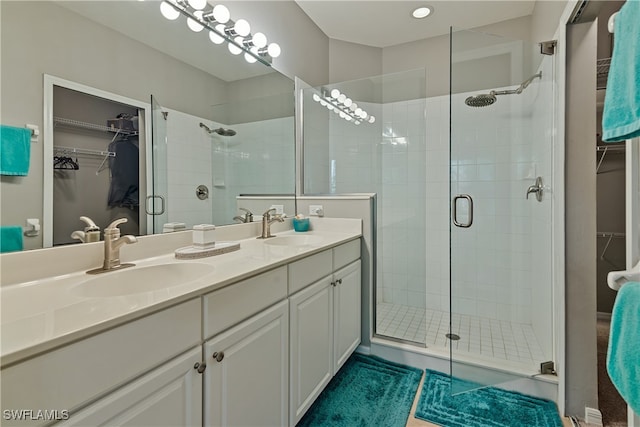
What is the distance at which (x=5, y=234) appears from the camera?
89cm

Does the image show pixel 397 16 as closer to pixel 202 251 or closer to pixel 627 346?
pixel 202 251

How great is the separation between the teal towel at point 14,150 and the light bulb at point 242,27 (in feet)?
3.96

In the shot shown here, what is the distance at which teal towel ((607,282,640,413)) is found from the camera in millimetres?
783

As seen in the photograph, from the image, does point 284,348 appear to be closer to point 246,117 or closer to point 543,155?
point 246,117

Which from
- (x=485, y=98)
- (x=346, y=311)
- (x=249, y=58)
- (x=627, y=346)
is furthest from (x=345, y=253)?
(x=485, y=98)

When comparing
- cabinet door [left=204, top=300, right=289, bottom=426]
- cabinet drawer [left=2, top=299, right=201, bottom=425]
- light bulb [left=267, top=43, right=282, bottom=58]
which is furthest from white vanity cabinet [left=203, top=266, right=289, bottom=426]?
light bulb [left=267, top=43, right=282, bottom=58]

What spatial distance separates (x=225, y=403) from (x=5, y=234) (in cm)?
84

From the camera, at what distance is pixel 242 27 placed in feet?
→ 5.74

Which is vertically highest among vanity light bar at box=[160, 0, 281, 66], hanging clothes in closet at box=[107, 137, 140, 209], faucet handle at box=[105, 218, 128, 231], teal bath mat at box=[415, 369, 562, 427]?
vanity light bar at box=[160, 0, 281, 66]

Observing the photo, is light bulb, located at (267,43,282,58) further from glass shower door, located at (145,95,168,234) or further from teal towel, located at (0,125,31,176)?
teal towel, located at (0,125,31,176)

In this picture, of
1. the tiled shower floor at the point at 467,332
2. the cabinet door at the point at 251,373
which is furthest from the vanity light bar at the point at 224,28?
the tiled shower floor at the point at 467,332

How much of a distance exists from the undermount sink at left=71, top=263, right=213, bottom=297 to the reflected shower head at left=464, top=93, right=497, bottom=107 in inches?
85.3

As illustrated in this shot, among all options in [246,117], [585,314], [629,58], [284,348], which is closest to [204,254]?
[284,348]

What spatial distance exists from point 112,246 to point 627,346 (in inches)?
63.6
